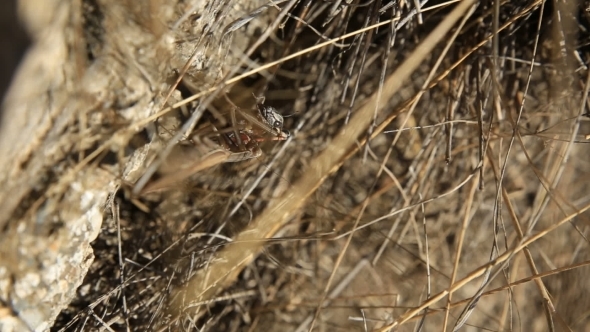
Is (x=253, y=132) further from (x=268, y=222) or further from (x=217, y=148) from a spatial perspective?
(x=268, y=222)

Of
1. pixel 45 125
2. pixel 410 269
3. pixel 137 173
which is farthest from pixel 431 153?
pixel 45 125

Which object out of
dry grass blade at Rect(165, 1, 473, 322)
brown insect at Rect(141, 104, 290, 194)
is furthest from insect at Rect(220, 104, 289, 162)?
dry grass blade at Rect(165, 1, 473, 322)

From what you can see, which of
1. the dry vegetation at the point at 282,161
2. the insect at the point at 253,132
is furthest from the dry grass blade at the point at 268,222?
the insect at the point at 253,132

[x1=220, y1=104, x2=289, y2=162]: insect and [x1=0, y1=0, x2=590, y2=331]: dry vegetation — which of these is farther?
[x1=220, y1=104, x2=289, y2=162]: insect

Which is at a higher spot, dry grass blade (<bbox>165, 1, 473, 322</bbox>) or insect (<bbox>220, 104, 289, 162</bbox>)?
Answer: insect (<bbox>220, 104, 289, 162</bbox>)

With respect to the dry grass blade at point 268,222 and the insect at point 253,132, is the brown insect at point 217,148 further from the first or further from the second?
the dry grass blade at point 268,222

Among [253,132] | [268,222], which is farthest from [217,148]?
[268,222]

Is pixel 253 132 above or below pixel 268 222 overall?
above

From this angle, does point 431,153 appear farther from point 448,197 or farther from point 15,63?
point 15,63

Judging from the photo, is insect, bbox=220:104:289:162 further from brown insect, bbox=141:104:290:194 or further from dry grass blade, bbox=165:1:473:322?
dry grass blade, bbox=165:1:473:322
